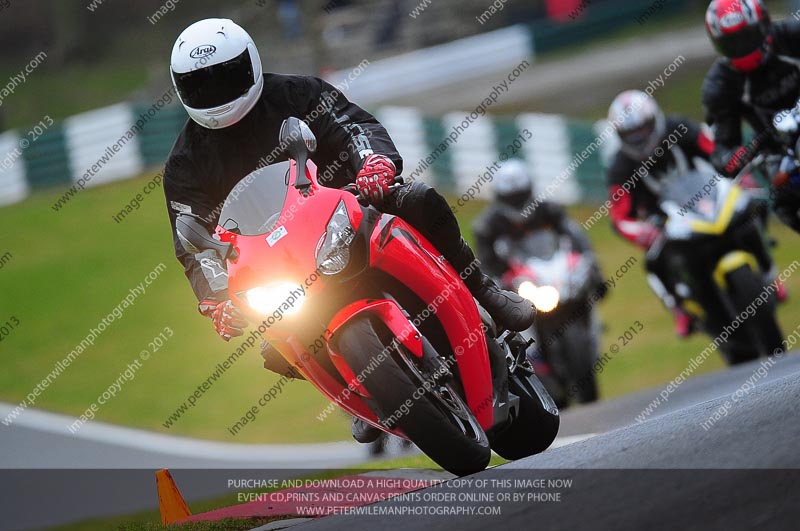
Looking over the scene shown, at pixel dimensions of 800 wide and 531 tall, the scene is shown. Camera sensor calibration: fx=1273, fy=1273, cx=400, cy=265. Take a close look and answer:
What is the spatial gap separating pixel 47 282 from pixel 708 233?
13.1 m

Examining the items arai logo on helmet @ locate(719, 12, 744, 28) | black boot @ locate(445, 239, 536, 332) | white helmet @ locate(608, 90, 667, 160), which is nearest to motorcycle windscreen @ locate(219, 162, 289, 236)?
black boot @ locate(445, 239, 536, 332)

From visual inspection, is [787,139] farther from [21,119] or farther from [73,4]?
[73,4]

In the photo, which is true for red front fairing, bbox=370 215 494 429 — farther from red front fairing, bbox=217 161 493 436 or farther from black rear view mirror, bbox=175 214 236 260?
black rear view mirror, bbox=175 214 236 260

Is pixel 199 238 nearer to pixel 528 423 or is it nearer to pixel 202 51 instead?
pixel 202 51

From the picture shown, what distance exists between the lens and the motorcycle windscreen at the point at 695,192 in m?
9.48

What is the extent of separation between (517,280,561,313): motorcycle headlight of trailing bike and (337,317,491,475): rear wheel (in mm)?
5307

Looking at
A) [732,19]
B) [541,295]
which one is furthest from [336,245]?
[541,295]

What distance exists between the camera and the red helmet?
8.34 m

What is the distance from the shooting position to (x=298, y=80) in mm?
5844

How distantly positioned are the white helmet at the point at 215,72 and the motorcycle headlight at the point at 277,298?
0.94 metres

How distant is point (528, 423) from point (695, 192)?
398 cm

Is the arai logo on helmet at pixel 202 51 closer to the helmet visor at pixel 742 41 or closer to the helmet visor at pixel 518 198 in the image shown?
the helmet visor at pixel 742 41

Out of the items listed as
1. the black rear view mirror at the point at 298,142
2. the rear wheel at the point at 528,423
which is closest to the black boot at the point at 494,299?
the rear wheel at the point at 528,423

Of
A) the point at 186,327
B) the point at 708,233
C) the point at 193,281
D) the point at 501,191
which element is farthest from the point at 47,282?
the point at 193,281
